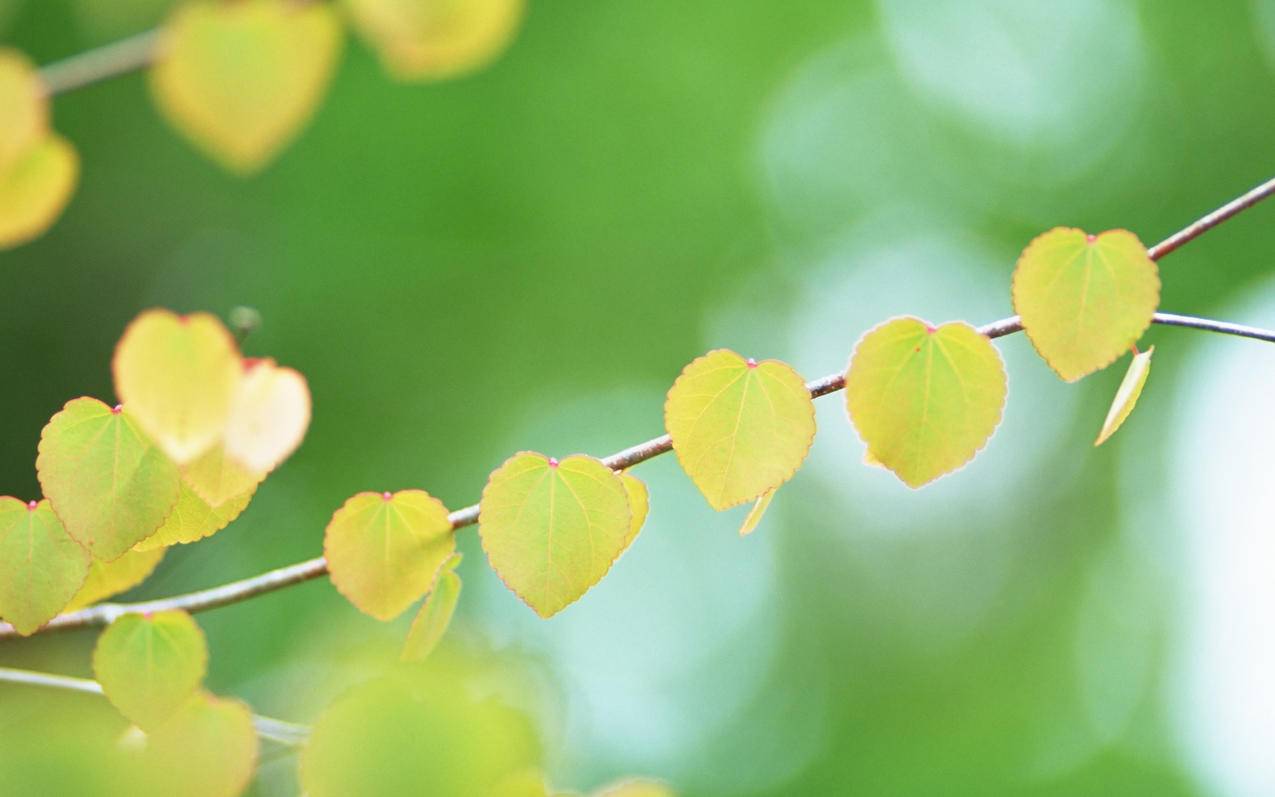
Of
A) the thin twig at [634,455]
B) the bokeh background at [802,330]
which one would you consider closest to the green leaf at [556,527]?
the thin twig at [634,455]

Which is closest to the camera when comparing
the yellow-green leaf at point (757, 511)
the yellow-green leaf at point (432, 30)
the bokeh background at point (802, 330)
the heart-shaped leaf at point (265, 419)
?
the yellow-green leaf at point (432, 30)

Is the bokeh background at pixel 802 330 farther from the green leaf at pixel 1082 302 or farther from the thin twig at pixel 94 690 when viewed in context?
the green leaf at pixel 1082 302

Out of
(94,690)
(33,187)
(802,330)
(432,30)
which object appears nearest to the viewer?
(432,30)

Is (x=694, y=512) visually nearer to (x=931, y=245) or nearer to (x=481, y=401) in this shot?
(x=481, y=401)

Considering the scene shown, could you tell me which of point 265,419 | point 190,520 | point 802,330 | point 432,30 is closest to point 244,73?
point 432,30

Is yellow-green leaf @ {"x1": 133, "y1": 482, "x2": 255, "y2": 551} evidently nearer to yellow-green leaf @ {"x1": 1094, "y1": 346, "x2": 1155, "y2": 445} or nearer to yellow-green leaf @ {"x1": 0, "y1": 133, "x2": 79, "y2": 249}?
yellow-green leaf @ {"x1": 0, "y1": 133, "x2": 79, "y2": 249}

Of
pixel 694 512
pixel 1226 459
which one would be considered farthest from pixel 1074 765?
pixel 694 512

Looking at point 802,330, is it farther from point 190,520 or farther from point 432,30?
point 432,30
